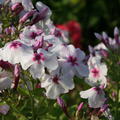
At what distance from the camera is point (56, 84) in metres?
2.39

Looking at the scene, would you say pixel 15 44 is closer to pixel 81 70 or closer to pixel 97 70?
pixel 81 70

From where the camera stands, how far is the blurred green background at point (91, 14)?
6.50m

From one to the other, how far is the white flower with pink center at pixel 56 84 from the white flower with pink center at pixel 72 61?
0.04m

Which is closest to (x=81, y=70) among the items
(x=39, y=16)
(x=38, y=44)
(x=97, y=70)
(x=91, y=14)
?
(x=38, y=44)

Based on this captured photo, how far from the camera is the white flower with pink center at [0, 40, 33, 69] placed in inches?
89.0

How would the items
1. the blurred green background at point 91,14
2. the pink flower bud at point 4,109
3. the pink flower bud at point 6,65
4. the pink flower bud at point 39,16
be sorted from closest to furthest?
the pink flower bud at point 6,65, the pink flower bud at point 4,109, the pink flower bud at point 39,16, the blurred green background at point 91,14

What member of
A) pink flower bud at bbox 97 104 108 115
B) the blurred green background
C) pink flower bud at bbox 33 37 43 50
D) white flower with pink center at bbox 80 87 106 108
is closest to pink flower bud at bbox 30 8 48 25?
pink flower bud at bbox 33 37 43 50

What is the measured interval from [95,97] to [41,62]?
14.7 inches

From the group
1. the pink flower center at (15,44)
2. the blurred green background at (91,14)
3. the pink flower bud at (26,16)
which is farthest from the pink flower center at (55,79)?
the blurred green background at (91,14)

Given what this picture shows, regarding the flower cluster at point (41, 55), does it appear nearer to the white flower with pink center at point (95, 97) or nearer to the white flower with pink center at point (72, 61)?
the white flower with pink center at point (72, 61)

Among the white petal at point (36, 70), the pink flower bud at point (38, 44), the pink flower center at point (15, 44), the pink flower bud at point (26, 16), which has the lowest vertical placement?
the white petal at point (36, 70)

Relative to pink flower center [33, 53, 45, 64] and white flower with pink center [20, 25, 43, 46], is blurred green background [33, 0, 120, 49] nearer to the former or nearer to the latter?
white flower with pink center [20, 25, 43, 46]

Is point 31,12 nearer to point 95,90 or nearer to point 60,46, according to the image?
point 60,46

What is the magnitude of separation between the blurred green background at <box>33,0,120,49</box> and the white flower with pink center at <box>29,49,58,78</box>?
4191 mm
